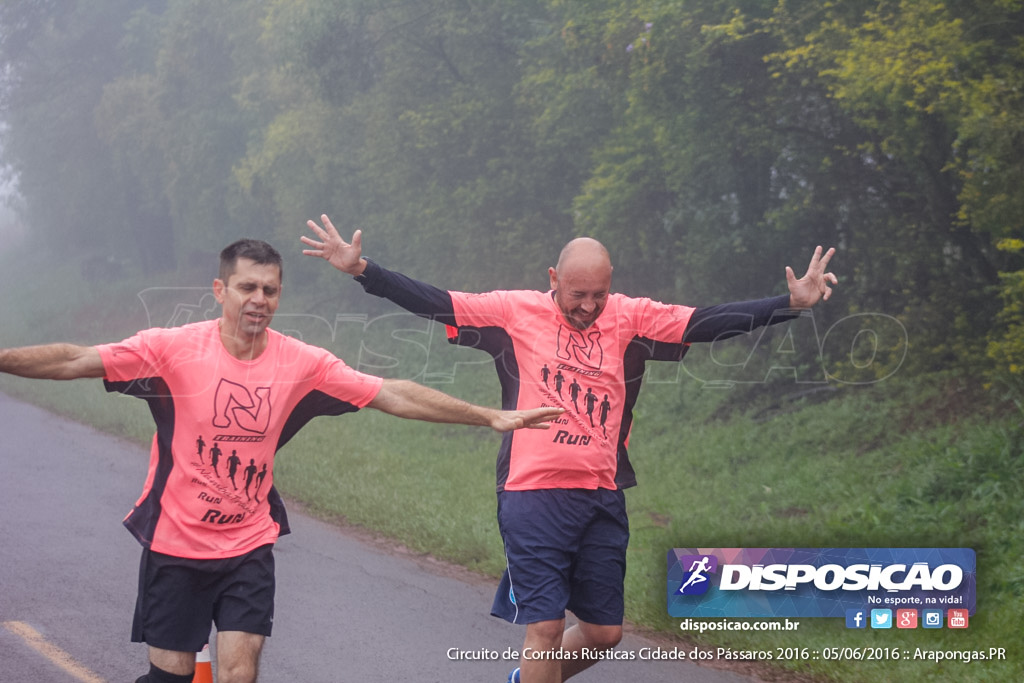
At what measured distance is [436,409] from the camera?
494 centimetres

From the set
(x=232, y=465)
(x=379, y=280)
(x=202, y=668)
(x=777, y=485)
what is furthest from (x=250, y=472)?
(x=777, y=485)

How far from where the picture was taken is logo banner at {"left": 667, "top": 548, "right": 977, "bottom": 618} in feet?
25.5

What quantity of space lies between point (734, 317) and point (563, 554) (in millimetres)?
1461

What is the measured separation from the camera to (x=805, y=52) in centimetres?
1404

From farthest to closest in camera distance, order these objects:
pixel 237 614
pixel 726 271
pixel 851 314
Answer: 1. pixel 726 271
2. pixel 851 314
3. pixel 237 614

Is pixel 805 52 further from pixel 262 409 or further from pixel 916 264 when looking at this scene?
pixel 262 409

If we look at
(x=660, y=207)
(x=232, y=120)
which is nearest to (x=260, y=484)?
(x=660, y=207)

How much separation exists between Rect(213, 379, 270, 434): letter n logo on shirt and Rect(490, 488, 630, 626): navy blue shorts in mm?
1252

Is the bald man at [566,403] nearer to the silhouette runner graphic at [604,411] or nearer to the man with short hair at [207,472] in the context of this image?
the silhouette runner graphic at [604,411]

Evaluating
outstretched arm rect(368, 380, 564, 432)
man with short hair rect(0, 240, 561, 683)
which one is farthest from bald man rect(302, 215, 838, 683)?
man with short hair rect(0, 240, 561, 683)

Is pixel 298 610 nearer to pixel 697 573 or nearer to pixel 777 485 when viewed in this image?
pixel 697 573

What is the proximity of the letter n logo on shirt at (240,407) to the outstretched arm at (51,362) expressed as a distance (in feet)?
1.58

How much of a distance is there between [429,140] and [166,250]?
75.5 ft

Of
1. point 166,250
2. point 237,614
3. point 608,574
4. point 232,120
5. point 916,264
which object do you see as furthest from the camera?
point 166,250
